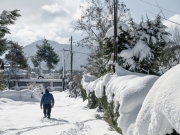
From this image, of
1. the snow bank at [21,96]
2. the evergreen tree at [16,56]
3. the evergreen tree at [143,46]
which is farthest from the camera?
the evergreen tree at [16,56]

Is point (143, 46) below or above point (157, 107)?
above

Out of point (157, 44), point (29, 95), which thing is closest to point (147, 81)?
point (157, 44)

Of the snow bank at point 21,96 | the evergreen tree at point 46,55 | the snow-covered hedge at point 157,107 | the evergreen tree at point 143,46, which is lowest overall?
the snow bank at point 21,96

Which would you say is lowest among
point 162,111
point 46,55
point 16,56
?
point 162,111

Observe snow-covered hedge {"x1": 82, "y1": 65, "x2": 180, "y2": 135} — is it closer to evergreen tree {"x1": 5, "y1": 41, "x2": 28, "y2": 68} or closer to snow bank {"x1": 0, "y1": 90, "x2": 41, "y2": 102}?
snow bank {"x1": 0, "y1": 90, "x2": 41, "y2": 102}

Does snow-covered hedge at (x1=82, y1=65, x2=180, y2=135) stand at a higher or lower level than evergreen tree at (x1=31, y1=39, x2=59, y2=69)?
lower

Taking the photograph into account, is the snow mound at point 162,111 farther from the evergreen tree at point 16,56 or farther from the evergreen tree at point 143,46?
the evergreen tree at point 16,56

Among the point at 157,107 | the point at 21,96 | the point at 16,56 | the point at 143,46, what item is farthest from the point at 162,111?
the point at 16,56

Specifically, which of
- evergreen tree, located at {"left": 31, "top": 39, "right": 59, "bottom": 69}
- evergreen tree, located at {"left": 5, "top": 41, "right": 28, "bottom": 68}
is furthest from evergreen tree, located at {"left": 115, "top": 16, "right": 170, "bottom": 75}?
evergreen tree, located at {"left": 31, "top": 39, "right": 59, "bottom": 69}

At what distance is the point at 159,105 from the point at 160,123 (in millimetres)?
217

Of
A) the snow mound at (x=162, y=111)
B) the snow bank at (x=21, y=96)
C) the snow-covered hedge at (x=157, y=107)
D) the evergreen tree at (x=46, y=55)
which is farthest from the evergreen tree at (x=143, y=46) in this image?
the evergreen tree at (x=46, y=55)

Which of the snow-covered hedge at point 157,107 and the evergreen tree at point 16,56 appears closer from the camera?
the snow-covered hedge at point 157,107

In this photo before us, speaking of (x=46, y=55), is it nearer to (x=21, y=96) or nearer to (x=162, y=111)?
(x=21, y=96)

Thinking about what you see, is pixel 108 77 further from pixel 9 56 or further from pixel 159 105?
pixel 9 56
